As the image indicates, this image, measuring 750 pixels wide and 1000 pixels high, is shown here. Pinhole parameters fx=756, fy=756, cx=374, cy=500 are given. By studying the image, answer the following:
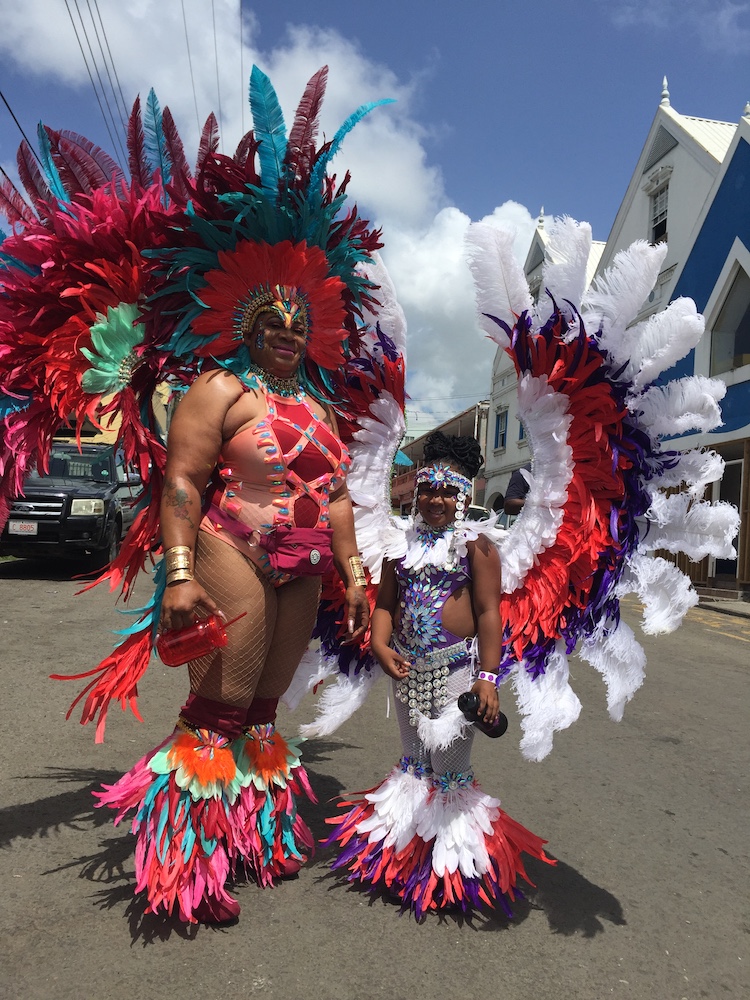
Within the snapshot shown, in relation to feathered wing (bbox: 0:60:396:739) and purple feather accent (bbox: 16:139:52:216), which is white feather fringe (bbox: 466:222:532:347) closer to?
feathered wing (bbox: 0:60:396:739)

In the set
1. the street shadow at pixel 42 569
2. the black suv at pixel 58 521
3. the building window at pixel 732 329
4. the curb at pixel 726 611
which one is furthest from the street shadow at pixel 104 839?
the building window at pixel 732 329

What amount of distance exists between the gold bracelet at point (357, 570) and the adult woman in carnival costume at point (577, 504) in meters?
0.10

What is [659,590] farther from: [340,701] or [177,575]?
[177,575]

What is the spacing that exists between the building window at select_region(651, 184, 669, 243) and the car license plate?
549 inches

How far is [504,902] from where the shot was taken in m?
2.46

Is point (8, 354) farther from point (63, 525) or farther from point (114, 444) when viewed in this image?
point (63, 525)

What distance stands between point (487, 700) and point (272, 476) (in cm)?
95

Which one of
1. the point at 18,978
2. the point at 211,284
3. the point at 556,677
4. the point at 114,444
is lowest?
the point at 18,978

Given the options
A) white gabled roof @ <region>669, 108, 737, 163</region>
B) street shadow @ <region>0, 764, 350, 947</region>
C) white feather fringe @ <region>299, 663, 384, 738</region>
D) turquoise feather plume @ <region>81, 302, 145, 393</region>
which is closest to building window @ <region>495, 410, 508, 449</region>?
white gabled roof @ <region>669, 108, 737, 163</region>

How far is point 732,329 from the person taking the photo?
13.9 meters

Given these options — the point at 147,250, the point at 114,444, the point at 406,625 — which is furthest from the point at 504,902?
the point at 147,250

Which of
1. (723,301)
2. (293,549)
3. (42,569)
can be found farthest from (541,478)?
(723,301)

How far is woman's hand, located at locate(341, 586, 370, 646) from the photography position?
8.32 feet

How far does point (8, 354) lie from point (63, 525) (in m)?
6.90
